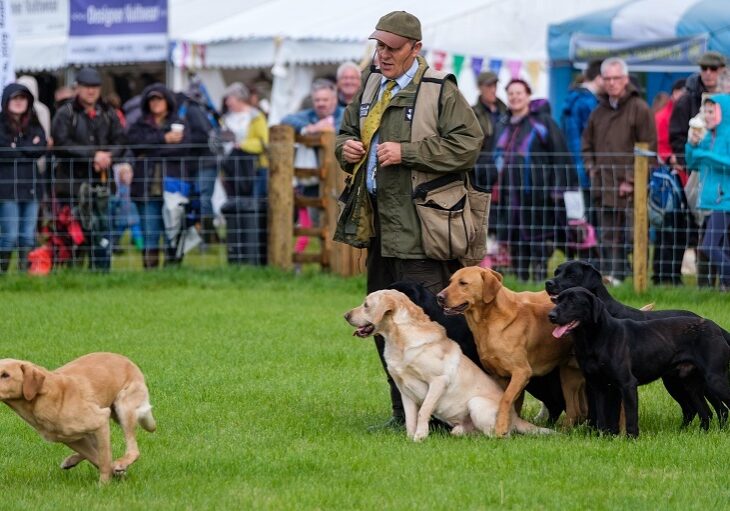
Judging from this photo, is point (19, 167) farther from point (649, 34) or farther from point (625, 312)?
point (649, 34)

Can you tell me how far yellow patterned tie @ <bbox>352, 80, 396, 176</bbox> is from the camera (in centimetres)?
778

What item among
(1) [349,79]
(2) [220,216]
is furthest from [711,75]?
(2) [220,216]

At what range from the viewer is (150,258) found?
593 inches

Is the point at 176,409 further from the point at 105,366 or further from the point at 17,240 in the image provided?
the point at 17,240

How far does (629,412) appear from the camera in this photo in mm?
7289

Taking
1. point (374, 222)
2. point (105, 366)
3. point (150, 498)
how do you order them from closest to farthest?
point (150, 498), point (105, 366), point (374, 222)

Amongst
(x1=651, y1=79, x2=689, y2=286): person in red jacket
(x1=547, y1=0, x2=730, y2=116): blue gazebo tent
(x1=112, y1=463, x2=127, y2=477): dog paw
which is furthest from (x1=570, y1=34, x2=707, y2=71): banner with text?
(x1=112, y1=463, x2=127, y2=477): dog paw

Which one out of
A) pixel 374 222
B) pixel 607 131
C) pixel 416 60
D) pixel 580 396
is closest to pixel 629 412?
pixel 580 396

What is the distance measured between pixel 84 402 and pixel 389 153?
2353 mm

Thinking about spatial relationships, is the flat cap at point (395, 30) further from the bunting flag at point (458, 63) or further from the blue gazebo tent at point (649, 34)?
the bunting flag at point (458, 63)

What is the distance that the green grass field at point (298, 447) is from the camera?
20.0ft

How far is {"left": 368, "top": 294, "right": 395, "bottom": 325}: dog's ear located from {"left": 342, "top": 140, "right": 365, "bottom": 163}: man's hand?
87 cm

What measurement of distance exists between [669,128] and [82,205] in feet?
21.2

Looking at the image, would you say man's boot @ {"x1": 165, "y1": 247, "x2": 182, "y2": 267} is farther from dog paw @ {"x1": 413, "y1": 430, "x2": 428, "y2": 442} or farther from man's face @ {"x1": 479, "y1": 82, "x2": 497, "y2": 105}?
dog paw @ {"x1": 413, "y1": 430, "x2": 428, "y2": 442}
